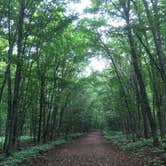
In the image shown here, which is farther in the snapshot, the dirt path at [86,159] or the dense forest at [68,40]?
the dense forest at [68,40]

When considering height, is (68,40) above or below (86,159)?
above

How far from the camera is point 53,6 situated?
44.0ft

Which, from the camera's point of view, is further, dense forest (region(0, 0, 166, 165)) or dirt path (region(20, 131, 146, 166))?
dense forest (region(0, 0, 166, 165))

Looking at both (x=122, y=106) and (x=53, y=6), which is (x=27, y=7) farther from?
(x=122, y=106)

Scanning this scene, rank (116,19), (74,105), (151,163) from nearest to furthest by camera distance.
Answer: (151,163) < (116,19) < (74,105)

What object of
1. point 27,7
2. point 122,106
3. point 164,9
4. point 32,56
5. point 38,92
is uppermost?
point 27,7

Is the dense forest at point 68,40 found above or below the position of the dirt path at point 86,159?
above

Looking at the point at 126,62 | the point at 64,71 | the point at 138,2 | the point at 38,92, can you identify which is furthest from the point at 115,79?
the point at 138,2

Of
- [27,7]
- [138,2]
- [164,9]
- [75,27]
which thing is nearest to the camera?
[164,9]

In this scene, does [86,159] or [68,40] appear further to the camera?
[68,40]

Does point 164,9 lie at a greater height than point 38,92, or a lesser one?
greater

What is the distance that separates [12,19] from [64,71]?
13582mm

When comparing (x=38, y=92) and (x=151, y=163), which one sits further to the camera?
(x=38, y=92)

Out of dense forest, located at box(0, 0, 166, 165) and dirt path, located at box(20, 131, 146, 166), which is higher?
dense forest, located at box(0, 0, 166, 165)
